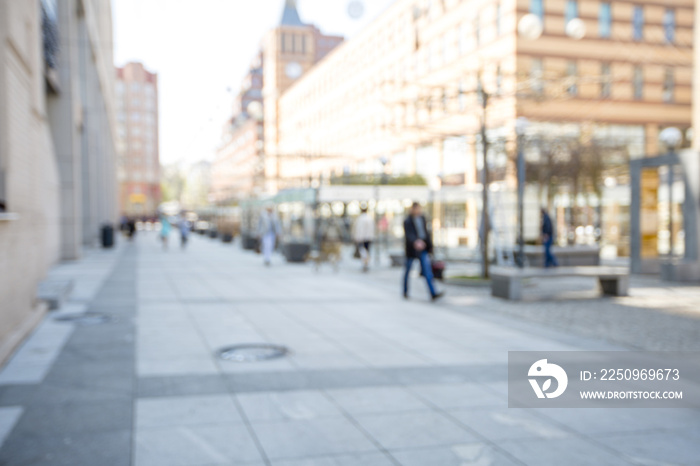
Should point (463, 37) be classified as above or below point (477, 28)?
below

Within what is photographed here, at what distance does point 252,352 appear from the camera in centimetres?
752

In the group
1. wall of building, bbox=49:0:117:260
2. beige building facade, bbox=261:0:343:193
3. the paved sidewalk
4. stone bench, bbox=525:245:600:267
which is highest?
beige building facade, bbox=261:0:343:193

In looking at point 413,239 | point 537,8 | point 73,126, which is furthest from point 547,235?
point 537,8

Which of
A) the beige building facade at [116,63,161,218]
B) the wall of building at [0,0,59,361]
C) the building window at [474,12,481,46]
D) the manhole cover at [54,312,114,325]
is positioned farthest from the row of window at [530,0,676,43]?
the beige building facade at [116,63,161,218]

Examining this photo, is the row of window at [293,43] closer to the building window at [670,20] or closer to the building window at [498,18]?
the building window at [498,18]

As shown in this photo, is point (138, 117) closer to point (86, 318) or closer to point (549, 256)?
point (549, 256)

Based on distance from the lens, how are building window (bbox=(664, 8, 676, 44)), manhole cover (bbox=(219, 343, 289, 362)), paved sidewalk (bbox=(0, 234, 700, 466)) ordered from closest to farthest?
1. paved sidewalk (bbox=(0, 234, 700, 466))
2. manhole cover (bbox=(219, 343, 289, 362))
3. building window (bbox=(664, 8, 676, 44))

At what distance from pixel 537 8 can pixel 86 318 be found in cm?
3554

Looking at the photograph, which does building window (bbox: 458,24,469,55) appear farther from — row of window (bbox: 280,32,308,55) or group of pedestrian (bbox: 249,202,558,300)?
group of pedestrian (bbox: 249,202,558,300)

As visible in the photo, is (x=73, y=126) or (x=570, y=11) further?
(x=570, y=11)

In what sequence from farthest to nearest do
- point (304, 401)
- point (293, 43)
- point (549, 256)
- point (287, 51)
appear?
point (293, 43)
point (287, 51)
point (549, 256)
point (304, 401)

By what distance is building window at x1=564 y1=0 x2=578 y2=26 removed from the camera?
3997cm

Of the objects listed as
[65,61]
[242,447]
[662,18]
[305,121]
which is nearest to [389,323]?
[242,447]

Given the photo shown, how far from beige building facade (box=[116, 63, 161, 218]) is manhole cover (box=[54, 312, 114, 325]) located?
11955cm
